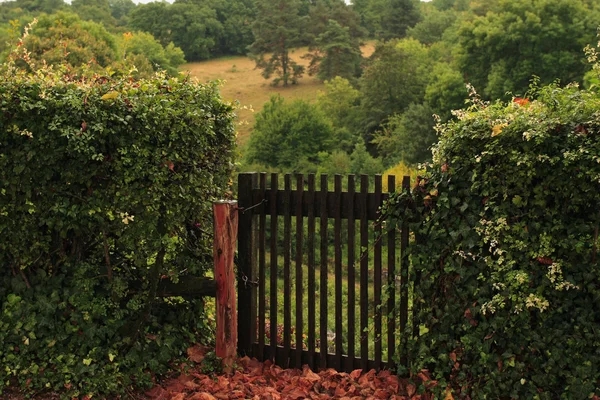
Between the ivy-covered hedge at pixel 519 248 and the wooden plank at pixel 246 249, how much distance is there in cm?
185

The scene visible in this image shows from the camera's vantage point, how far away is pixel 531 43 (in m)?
38.7

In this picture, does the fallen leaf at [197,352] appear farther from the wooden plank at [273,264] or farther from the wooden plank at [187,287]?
the wooden plank at [273,264]

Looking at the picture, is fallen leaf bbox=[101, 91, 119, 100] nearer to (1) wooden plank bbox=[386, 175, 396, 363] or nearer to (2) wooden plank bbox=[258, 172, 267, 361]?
(2) wooden plank bbox=[258, 172, 267, 361]

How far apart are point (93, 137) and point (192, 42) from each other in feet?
257

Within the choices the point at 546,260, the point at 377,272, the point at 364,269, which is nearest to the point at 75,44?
the point at 364,269

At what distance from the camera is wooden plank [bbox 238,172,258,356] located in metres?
6.30

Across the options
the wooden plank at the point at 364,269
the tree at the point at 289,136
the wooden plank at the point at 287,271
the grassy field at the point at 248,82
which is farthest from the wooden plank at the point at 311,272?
the grassy field at the point at 248,82

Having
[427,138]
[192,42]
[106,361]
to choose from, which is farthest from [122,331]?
[192,42]

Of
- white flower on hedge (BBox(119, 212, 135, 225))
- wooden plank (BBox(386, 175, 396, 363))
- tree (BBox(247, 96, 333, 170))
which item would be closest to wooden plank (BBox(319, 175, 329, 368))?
wooden plank (BBox(386, 175, 396, 363))

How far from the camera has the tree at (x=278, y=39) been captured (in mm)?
69562

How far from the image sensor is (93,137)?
5273 millimetres

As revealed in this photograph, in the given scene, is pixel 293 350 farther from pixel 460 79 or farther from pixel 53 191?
pixel 460 79

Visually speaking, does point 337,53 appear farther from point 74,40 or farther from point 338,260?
point 338,260

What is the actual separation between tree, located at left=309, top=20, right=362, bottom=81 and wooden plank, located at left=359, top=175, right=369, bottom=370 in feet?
196
